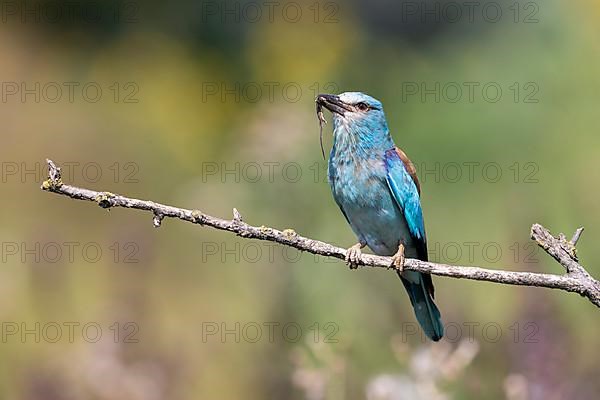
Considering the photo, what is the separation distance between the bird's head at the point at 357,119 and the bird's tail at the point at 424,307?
1.85ft

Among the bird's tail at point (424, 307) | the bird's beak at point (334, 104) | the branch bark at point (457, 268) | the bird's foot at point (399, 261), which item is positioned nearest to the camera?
the branch bark at point (457, 268)

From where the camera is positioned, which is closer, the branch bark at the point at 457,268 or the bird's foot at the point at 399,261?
the branch bark at the point at 457,268

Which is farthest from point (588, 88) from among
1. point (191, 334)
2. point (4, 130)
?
point (4, 130)

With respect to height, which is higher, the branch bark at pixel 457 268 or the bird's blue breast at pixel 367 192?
the bird's blue breast at pixel 367 192

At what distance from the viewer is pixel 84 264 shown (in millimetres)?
7348

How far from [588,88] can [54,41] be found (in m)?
6.81

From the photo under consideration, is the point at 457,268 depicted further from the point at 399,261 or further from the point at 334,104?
the point at 334,104

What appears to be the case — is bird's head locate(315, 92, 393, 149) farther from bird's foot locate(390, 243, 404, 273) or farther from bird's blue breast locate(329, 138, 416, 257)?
bird's foot locate(390, 243, 404, 273)

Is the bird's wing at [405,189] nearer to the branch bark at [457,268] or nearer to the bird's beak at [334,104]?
the bird's beak at [334,104]

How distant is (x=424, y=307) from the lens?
3.90 metres

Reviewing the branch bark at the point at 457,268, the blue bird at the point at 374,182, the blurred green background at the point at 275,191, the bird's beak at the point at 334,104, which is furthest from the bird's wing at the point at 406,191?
the branch bark at the point at 457,268

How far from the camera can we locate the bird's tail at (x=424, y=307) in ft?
12.5

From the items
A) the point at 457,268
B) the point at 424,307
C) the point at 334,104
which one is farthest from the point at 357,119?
the point at 457,268

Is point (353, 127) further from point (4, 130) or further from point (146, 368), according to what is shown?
point (4, 130)
